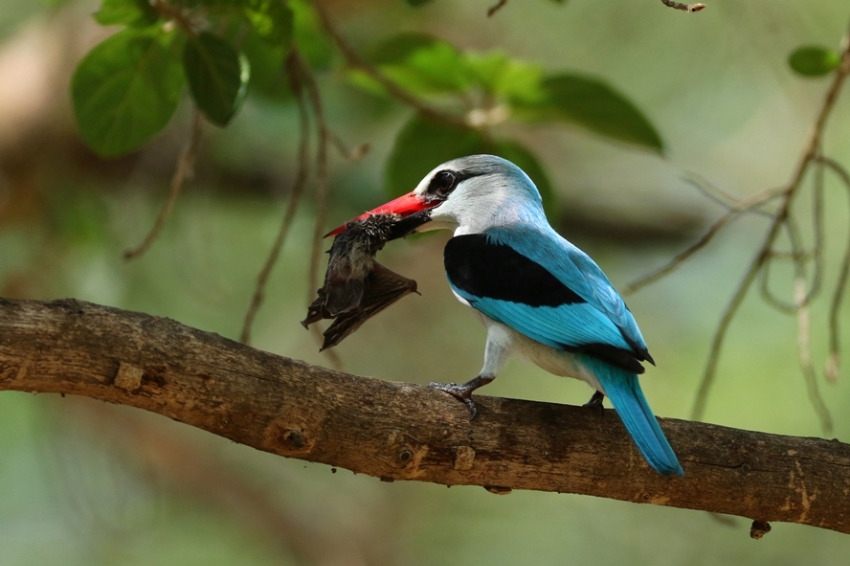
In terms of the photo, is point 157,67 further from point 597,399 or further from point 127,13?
point 597,399

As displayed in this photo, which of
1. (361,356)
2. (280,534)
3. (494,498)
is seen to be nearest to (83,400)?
(280,534)

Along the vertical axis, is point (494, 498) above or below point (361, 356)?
below

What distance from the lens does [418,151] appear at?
376 centimetres

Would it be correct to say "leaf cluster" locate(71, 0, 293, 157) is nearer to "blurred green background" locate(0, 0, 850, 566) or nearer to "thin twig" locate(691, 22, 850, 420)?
"blurred green background" locate(0, 0, 850, 566)

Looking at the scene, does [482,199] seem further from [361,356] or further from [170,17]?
[361,356]

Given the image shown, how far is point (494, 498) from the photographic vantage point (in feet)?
27.1

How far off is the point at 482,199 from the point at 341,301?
27.4 inches

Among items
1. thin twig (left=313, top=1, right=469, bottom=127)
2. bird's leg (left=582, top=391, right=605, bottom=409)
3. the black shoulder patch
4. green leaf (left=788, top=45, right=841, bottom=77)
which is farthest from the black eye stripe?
green leaf (left=788, top=45, right=841, bottom=77)

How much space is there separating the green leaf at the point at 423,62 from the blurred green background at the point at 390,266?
0.93m

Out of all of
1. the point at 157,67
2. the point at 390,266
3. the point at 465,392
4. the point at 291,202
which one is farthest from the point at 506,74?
the point at 390,266

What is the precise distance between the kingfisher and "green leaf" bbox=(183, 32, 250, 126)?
0.60 meters

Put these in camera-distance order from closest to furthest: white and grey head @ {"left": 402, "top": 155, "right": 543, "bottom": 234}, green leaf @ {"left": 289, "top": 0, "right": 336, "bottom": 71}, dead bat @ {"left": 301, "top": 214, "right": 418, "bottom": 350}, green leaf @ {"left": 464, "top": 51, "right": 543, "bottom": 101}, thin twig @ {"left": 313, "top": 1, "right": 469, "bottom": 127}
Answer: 1. dead bat @ {"left": 301, "top": 214, "right": 418, "bottom": 350}
2. white and grey head @ {"left": 402, "top": 155, "right": 543, "bottom": 234}
3. thin twig @ {"left": 313, "top": 1, "right": 469, "bottom": 127}
4. green leaf @ {"left": 464, "top": 51, "right": 543, "bottom": 101}
5. green leaf @ {"left": 289, "top": 0, "right": 336, "bottom": 71}

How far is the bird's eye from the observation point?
329cm

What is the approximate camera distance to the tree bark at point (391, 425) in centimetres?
205
